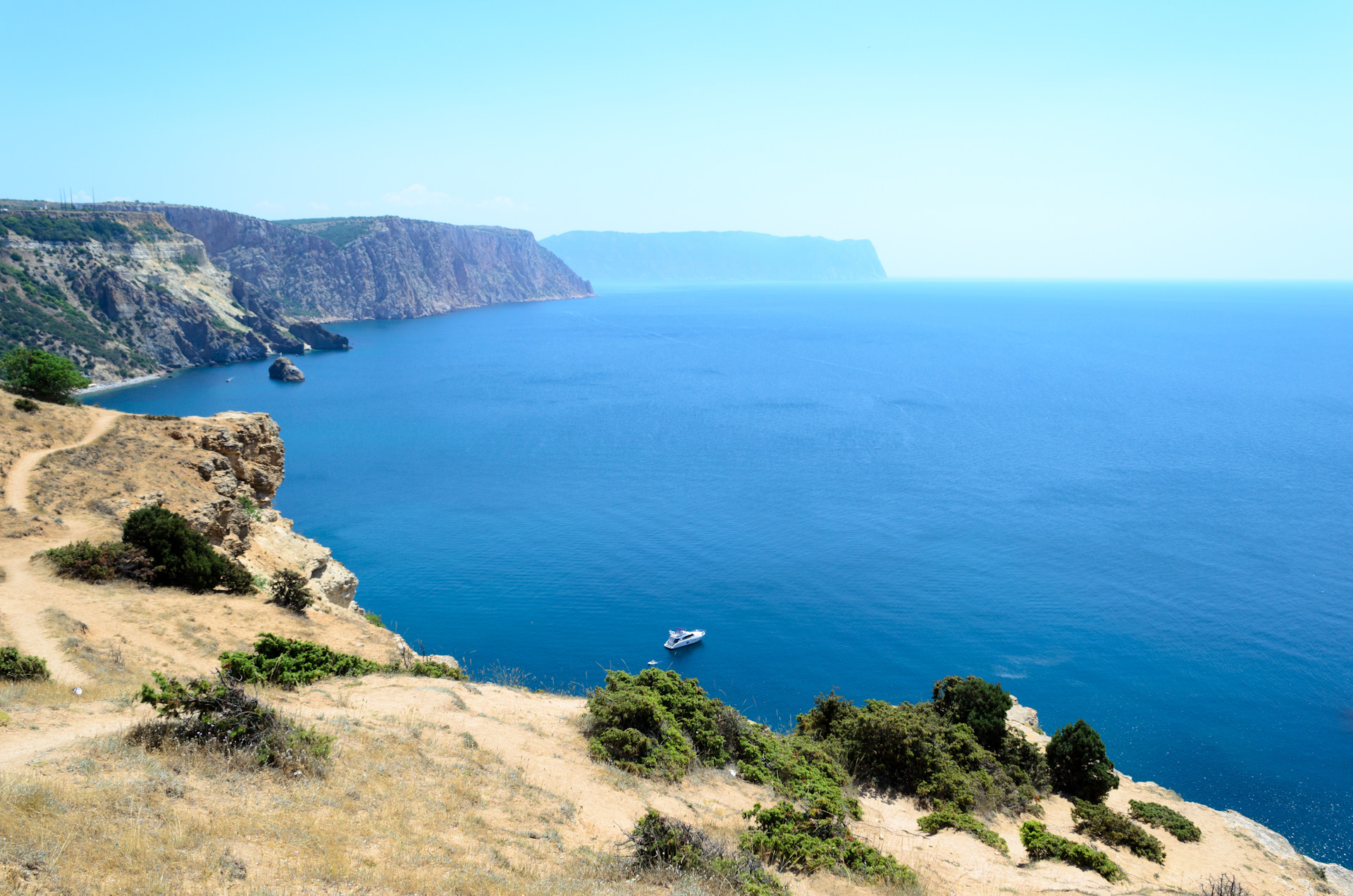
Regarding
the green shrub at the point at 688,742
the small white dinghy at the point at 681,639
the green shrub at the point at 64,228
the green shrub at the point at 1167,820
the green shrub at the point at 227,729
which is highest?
the green shrub at the point at 64,228

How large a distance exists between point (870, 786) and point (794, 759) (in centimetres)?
271

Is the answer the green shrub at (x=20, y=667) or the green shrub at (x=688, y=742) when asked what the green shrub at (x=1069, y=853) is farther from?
the green shrub at (x=20, y=667)

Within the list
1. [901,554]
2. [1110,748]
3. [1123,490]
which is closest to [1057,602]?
[901,554]

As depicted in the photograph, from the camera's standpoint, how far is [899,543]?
196 feet

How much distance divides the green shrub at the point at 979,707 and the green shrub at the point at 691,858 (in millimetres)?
14345

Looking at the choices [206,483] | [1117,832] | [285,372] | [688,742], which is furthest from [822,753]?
[285,372]

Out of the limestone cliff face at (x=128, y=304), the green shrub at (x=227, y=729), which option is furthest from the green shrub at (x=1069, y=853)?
the limestone cliff face at (x=128, y=304)

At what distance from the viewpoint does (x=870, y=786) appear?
21594 millimetres

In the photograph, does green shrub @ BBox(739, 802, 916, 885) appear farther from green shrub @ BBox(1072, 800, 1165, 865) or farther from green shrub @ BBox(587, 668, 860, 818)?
green shrub @ BBox(1072, 800, 1165, 865)

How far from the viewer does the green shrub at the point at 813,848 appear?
47.3 feet

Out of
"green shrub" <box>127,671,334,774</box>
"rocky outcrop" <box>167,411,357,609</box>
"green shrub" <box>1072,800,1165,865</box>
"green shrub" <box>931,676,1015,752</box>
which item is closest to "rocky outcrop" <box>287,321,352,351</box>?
"rocky outcrop" <box>167,411,357,609</box>

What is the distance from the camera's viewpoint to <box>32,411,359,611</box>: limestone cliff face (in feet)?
100

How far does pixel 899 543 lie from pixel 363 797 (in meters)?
52.1

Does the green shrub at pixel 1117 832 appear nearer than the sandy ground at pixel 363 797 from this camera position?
No
